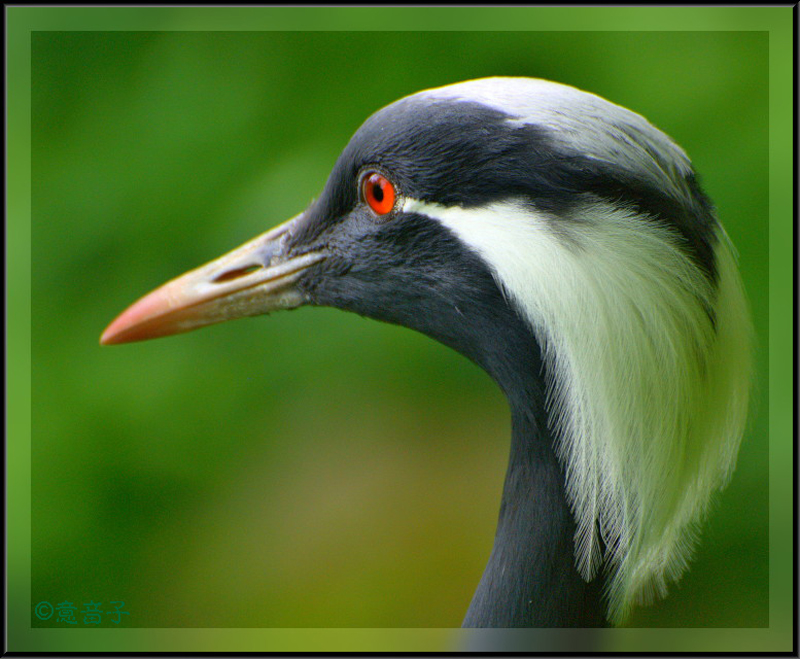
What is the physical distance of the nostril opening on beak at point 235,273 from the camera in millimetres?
1455

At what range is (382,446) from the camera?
7.64 feet

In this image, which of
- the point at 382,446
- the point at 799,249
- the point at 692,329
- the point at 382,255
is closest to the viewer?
the point at 692,329

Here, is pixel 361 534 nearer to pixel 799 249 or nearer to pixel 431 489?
pixel 431 489

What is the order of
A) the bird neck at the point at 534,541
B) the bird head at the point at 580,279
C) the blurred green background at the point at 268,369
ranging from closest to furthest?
the bird head at the point at 580,279
the bird neck at the point at 534,541
the blurred green background at the point at 268,369

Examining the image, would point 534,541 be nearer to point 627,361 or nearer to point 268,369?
point 627,361

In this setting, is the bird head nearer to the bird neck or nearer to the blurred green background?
the bird neck

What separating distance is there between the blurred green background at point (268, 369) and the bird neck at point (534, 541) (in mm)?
426

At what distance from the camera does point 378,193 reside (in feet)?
4.26

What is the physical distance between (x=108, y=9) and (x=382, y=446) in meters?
1.27

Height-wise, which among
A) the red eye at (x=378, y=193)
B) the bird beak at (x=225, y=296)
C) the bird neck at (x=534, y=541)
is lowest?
the bird neck at (x=534, y=541)

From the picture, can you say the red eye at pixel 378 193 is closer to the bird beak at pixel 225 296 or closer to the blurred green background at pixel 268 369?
the bird beak at pixel 225 296

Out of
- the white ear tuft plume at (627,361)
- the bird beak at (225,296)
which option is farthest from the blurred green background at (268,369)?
the bird beak at (225,296)

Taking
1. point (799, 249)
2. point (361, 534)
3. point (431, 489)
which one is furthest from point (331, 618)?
point (799, 249)

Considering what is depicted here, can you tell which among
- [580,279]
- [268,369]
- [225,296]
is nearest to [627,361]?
[580,279]
